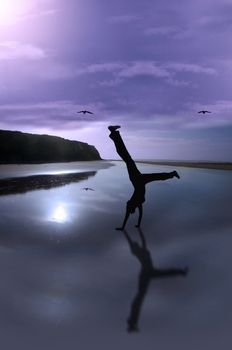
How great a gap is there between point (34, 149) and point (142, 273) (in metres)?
136

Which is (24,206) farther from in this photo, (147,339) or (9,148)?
(9,148)

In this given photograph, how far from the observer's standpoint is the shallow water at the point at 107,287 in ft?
14.5

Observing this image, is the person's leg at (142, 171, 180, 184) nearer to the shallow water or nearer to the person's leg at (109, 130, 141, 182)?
the person's leg at (109, 130, 141, 182)

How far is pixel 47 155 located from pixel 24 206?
5161 inches

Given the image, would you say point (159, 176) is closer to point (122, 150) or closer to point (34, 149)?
point (122, 150)

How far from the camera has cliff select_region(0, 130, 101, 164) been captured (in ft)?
400

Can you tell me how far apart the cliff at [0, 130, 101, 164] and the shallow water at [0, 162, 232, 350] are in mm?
109211

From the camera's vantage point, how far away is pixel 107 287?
605 centimetres

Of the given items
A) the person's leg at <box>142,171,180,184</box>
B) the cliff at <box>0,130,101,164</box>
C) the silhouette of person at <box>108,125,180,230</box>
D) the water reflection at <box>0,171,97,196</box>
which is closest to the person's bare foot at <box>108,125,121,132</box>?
the silhouette of person at <box>108,125,180,230</box>

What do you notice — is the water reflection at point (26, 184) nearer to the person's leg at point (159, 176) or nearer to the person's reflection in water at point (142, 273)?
the person's leg at point (159, 176)

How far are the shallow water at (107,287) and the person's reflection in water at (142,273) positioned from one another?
0.08m

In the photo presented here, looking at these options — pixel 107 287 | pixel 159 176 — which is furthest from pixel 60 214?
pixel 107 287

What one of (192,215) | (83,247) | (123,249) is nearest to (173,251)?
(123,249)

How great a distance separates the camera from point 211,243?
945cm
